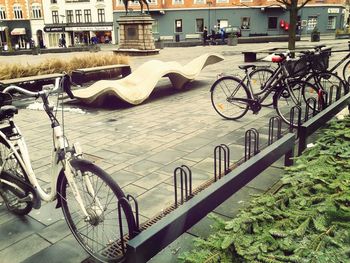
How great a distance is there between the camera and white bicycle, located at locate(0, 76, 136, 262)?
2.60 metres

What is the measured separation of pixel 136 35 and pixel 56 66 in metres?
13.9

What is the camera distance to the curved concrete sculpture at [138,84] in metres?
8.21

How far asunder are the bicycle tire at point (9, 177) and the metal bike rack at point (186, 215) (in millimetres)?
1848

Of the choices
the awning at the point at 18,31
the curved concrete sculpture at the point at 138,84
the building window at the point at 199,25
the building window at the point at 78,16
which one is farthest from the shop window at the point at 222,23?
the curved concrete sculpture at the point at 138,84

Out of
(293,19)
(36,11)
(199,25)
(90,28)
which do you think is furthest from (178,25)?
(293,19)

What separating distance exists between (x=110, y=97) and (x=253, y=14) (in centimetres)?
4063

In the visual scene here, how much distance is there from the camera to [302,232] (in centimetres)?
230

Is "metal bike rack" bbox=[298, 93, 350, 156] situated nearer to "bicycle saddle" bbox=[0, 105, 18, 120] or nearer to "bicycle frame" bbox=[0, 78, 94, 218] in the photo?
"bicycle frame" bbox=[0, 78, 94, 218]

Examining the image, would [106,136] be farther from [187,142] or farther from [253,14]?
[253,14]

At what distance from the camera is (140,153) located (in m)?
5.26

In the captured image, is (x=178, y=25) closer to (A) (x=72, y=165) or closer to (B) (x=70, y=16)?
(B) (x=70, y=16)

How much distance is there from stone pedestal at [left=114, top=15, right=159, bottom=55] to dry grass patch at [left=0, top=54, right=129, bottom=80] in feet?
36.6

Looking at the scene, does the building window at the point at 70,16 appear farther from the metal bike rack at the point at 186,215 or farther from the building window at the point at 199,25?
the metal bike rack at the point at 186,215

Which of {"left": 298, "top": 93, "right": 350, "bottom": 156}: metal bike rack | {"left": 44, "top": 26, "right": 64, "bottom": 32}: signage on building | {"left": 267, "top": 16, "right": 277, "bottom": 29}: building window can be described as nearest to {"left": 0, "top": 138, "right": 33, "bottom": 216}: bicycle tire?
{"left": 298, "top": 93, "right": 350, "bottom": 156}: metal bike rack
